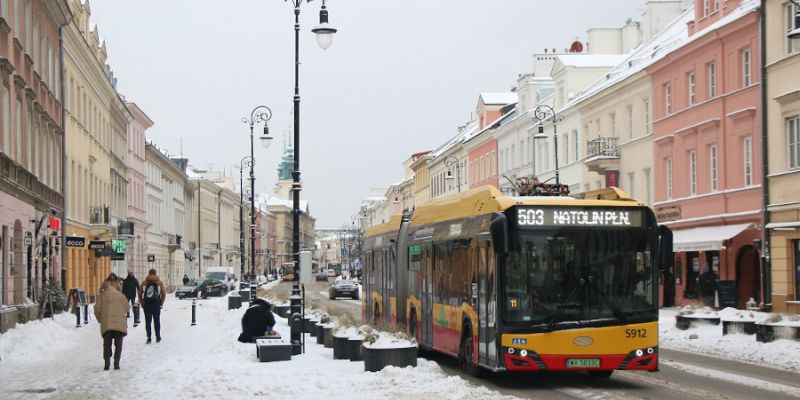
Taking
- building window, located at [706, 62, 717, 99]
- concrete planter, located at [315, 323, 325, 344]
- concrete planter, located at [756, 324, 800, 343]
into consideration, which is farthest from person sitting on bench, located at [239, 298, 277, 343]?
building window, located at [706, 62, 717, 99]

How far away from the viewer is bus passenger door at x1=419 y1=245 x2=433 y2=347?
69.8 ft

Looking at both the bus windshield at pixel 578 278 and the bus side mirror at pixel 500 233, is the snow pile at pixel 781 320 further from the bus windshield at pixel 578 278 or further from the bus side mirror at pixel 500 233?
the bus side mirror at pixel 500 233

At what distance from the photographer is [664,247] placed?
54.5ft

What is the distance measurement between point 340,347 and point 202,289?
55.1 meters

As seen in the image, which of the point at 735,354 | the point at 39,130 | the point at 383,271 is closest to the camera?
the point at 735,354

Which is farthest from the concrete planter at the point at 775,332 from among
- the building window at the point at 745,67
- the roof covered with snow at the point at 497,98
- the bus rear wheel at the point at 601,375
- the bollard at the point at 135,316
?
the roof covered with snow at the point at 497,98

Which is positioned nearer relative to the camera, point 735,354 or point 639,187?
point 735,354

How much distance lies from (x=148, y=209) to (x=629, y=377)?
2777 inches

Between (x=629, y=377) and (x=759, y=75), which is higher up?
(x=759, y=75)

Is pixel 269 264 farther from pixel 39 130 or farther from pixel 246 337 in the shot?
pixel 246 337

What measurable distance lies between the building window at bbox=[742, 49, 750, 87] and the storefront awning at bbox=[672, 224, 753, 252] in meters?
4.92

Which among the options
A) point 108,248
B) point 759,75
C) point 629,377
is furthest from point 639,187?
point 629,377

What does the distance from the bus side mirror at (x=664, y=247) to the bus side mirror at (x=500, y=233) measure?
2322 millimetres

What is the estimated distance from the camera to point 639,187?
5219 cm
